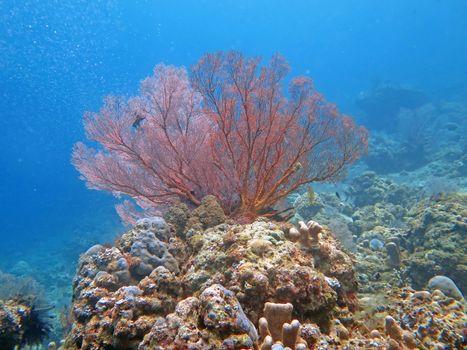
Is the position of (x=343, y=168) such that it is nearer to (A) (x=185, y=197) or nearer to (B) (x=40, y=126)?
(A) (x=185, y=197)

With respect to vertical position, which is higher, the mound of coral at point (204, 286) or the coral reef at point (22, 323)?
the coral reef at point (22, 323)

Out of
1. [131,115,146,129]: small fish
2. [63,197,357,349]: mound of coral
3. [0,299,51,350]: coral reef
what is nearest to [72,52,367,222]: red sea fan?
[131,115,146,129]: small fish

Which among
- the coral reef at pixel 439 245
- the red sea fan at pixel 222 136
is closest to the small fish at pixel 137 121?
the red sea fan at pixel 222 136

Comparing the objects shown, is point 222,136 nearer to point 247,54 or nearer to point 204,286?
point 204,286

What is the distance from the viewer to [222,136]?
5773mm

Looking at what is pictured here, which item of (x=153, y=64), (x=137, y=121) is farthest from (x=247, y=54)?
(x=137, y=121)

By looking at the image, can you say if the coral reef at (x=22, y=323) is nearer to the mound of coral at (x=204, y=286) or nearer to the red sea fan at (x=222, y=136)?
the mound of coral at (x=204, y=286)

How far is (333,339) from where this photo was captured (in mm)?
2562

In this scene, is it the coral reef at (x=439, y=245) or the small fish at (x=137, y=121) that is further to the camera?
the small fish at (x=137, y=121)

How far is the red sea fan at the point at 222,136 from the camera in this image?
5.62m

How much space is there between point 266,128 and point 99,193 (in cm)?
4029

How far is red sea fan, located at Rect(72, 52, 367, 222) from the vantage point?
18.5ft

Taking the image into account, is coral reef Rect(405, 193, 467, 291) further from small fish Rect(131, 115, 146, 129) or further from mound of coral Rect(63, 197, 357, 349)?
small fish Rect(131, 115, 146, 129)

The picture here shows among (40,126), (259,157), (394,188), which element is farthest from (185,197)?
(40,126)
